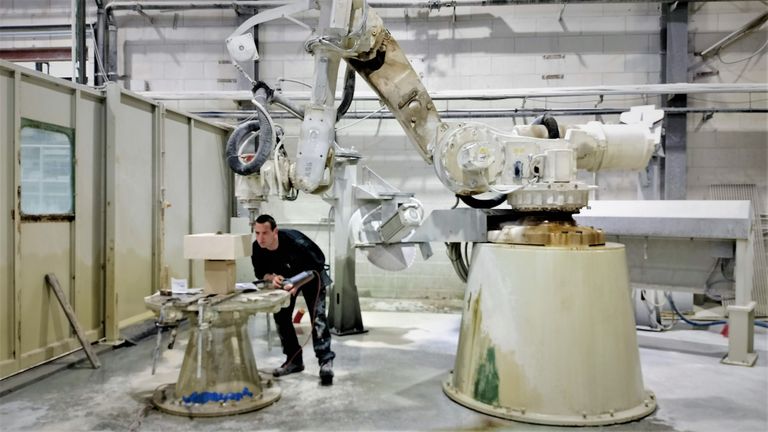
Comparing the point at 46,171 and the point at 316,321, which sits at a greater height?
the point at 46,171

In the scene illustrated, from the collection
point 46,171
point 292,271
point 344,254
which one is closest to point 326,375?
Answer: point 292,271

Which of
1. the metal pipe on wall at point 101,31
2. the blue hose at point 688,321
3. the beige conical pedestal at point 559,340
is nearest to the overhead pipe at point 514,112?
the metal pipe on wall at point 101,31

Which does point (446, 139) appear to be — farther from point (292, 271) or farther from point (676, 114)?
point (676, 114)

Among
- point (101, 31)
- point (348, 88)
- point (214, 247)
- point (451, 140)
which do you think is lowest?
point (214, 247)

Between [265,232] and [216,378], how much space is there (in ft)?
2.98

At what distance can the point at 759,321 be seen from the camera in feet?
18.8

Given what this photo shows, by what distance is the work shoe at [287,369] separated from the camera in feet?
12.5

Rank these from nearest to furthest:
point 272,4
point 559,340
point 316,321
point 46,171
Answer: point 559,340 → point 316,321 → point 46,171 → point 272,4

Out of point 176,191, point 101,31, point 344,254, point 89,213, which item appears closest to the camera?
point 89,213

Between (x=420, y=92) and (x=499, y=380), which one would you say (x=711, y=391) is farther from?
(x=420, y=92)

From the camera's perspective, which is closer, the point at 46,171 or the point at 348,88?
the point at 348,88

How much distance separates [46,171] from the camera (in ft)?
13.4

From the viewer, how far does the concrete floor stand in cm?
299

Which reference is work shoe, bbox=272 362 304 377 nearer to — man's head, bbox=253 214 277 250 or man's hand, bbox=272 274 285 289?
man's hand, bbox=272 274 285 289
